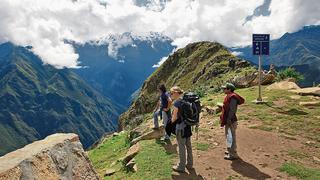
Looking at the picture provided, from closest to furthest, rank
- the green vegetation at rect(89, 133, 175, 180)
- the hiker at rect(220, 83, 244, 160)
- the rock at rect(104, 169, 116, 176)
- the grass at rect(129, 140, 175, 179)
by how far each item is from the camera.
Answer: the grass at rect(129, 140, 175, 179)
the green vegetation at rect(89, 133, 175, 180)
the hiker at rect(220, 83, 244, 160)
the rock at rect(104, 169, 116, 176)

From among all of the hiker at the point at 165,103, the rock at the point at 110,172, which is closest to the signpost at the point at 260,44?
the hiker at the point at 165,103

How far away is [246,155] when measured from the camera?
64.0ft

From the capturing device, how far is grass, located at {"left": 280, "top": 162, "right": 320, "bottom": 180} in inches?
671

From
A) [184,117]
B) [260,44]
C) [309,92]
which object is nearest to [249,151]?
[184,117]

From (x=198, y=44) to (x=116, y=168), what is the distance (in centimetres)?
14100

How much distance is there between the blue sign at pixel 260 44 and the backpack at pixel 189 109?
1628cm

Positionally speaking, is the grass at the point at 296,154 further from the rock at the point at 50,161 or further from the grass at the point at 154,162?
the rock at the point at 50,161

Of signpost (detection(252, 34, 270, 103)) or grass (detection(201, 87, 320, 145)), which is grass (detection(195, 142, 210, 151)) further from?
signpost (detection(252, 34, 270, 103))

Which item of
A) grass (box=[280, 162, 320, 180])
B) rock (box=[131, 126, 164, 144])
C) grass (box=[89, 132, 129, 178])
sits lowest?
grass (box=[89, 132, 129, 178])

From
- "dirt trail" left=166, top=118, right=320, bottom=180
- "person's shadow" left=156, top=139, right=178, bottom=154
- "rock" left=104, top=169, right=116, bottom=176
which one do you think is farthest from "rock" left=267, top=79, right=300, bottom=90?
"rock" left=104, top=169, right=116, bottom=176

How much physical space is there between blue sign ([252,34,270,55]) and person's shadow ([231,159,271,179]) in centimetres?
1468

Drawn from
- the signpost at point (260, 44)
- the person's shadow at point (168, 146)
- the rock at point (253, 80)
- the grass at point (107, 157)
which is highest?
the signpost at point (260, 44)

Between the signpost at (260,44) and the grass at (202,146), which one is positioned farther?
the signpost at (260,44)

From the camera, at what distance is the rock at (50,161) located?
40.2 ft
